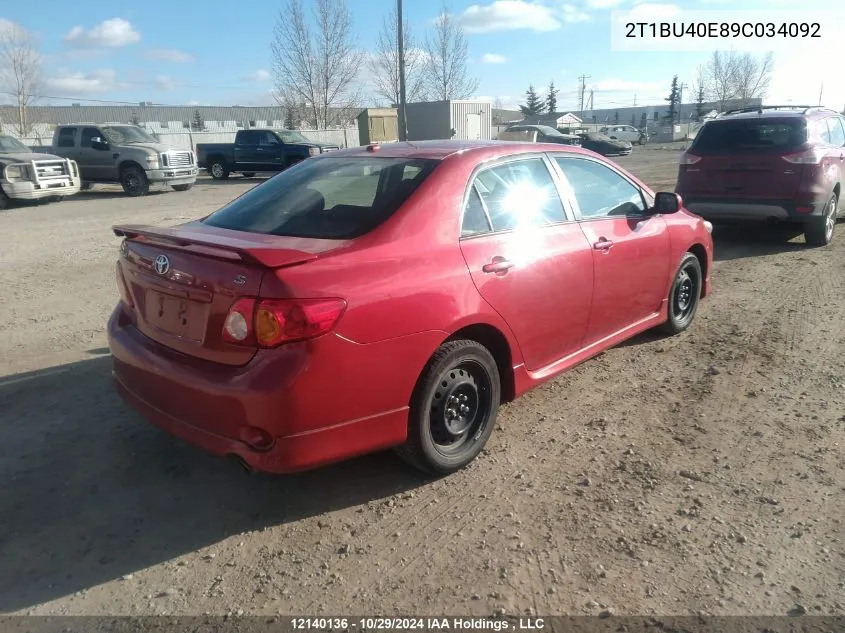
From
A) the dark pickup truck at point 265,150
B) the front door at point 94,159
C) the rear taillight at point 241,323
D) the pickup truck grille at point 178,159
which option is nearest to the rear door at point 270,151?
the dark pickup truck at point 265,150

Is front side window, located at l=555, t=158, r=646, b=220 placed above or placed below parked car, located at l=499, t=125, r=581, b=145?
below

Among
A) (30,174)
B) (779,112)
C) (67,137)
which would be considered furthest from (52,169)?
(779,112)

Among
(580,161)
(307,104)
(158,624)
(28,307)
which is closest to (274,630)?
(158,624)

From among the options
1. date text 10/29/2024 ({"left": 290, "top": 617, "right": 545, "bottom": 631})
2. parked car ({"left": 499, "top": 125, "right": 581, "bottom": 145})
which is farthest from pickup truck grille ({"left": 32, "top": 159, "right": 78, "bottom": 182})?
parked car ({"left": 499, "top": 125, "right": 581, "bottom": 145})

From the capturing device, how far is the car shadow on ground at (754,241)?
8.55 m

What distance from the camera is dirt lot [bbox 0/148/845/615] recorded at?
8.13 feet

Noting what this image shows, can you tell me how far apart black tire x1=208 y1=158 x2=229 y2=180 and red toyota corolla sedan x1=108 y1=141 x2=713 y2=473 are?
22132mm

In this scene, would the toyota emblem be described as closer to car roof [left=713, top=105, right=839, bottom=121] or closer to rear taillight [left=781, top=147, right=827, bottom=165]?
rear taillight [left=781, top=147, right=827, bottom=165]

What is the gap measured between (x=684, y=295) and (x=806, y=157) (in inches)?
160

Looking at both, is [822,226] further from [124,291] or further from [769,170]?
[124,291]

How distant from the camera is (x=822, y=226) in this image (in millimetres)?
8453

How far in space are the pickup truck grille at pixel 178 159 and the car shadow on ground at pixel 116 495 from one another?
50.7 ft

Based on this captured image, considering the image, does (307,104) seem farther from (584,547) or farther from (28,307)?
(584,547)

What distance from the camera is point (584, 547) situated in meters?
2.73
